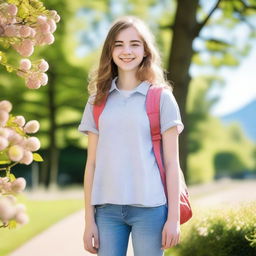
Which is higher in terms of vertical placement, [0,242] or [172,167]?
[172,167]

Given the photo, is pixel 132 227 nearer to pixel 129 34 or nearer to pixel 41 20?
pixel 129 34

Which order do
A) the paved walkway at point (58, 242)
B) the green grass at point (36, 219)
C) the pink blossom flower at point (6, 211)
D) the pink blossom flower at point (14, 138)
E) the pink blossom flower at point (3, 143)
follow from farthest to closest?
1. the green grass at point (36, 219)
2. the paved walkway at point (58, 242)
3. the pink blossom flower at point (14, 138)
4. the pink blossom flower at point (3, 143)
5. the pink blossom flower at point (6, 211)

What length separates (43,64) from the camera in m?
2.91

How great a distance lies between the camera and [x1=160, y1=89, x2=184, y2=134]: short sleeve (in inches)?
108

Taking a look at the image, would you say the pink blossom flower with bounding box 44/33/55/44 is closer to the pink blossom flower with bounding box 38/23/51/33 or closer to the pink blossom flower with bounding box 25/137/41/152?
the pink blossom flower with bounding box 38/23/51/33

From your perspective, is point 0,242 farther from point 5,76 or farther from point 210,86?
point 210,86

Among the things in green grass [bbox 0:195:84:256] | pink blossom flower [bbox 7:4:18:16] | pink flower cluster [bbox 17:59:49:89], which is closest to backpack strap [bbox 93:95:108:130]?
pink flower cluster [bbox 17:59:49:89]

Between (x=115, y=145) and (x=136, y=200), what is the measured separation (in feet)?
0.95

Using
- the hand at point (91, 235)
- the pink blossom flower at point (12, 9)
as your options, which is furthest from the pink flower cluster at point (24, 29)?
the hand at point (91, 235)

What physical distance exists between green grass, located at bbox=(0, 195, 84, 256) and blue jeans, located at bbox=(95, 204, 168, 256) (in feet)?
12.8

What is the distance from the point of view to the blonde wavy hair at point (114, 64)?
2918mm

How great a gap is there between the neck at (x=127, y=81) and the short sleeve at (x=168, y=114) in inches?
7.8

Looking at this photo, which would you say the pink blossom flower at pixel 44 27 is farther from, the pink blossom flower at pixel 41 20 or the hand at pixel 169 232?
the hand at pixel 169 232

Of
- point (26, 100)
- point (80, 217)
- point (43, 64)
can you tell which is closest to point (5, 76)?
point (26, 100)
